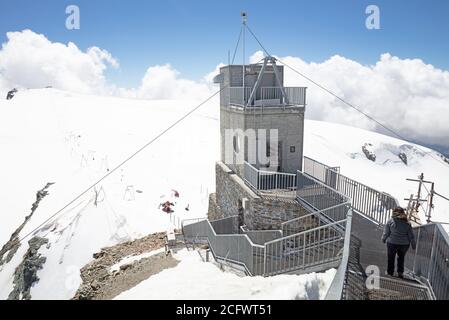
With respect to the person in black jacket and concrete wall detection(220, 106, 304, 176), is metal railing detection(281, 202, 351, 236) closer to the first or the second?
the person in black jacket

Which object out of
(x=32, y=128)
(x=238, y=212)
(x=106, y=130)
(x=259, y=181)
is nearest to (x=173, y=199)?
(x=238, y=212)

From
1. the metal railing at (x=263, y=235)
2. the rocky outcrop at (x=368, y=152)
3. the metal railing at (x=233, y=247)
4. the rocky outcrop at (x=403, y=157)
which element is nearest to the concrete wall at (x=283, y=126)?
the metal railing at (x=233, y=247)

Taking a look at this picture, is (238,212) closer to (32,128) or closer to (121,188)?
(121,188)

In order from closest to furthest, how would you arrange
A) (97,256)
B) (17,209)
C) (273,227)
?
1. (273,227)
2. (97,256)
3. (17,209)

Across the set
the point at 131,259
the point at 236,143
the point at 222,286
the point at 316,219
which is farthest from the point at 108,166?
the point at 222,286

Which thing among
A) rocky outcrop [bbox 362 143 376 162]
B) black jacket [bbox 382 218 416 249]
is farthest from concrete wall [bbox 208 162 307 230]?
rocky outcrop [bbox 362 143 376 162]
